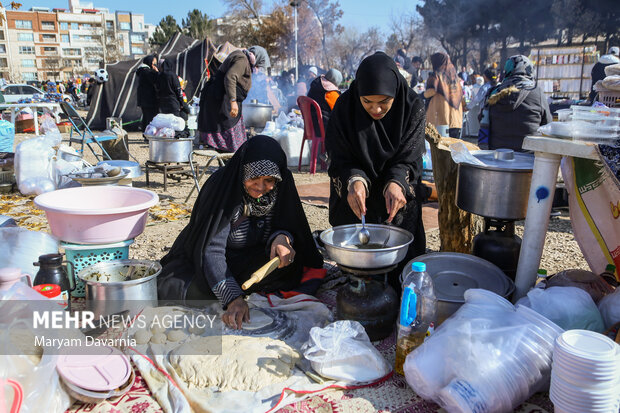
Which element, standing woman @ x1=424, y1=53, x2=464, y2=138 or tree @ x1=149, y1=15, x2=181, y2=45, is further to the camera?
tree @ x1=149, y1=15, x2=181, y2=45

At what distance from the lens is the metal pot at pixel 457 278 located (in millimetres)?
2301

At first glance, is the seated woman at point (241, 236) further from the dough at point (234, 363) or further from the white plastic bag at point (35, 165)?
the white plastic bag at point (35, 165)

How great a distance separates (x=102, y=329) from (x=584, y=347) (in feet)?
7.30

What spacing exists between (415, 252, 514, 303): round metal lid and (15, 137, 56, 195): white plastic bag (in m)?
4.94

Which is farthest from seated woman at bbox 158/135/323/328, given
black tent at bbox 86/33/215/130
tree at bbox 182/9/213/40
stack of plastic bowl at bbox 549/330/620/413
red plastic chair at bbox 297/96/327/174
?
A: tree at bbox 182/9/213/40

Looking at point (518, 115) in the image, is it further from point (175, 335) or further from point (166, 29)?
point (166, 29)

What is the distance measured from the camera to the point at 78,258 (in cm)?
270

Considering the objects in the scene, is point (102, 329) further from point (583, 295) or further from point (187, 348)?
point (583, 295)

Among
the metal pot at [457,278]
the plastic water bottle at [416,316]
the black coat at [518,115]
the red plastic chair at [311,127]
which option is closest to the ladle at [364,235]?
the metal pot at [457,278]

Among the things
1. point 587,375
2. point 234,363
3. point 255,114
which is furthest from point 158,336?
point 255,114

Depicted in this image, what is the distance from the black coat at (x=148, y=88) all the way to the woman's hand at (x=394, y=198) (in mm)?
7177

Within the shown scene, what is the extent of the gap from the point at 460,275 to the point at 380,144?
913 mm

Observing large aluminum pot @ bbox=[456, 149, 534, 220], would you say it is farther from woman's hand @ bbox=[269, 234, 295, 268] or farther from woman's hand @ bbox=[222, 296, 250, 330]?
woman's hand @ bbox=[222, 296, 250, 330]

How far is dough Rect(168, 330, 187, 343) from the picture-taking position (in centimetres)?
231
